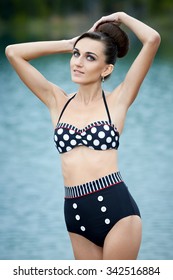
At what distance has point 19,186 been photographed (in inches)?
479

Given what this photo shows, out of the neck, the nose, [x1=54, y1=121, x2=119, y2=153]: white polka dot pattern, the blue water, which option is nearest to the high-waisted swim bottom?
[x1=54, y1=121, x2=119, y2=153]: white polka dot pattern

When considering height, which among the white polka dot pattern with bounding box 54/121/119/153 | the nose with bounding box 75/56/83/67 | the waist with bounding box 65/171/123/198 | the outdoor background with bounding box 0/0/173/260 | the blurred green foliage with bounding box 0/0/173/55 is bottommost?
the blurred green foliage with bounding box 0/0/173/55

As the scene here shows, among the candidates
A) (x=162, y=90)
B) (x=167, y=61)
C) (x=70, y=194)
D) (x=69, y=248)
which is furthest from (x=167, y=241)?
(x=167, y=61)

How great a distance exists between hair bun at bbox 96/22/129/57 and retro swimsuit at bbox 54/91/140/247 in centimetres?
31

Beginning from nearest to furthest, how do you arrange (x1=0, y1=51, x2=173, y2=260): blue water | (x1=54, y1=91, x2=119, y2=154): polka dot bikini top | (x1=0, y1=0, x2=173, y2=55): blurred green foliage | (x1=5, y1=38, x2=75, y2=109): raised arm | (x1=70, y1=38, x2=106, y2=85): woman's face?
(x1=54, y1=91, x2=119, y2=154): polka dot bikini top
(x1=70, y1=38, x2=106, y2=85): woman's face
(x1=5, y1=38, x2=75, y2=109): raised arm
(x1=0, y1=51, x2=173, y2=260): blue water
(x1=0, y1=0, x2=173, y2=55): blurred green foliage

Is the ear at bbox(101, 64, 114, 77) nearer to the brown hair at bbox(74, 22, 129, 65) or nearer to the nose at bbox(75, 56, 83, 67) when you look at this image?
the brown hair at bbox(74, 22, 129, 65)

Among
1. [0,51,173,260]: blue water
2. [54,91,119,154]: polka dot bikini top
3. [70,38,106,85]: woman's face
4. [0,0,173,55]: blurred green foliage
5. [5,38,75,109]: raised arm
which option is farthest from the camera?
[0,0,173,55]: blurred green foliage

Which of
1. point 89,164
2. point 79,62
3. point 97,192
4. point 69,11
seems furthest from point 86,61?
point 69,11

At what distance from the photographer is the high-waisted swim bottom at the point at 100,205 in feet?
15.2

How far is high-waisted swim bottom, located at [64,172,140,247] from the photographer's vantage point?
4.64 meters

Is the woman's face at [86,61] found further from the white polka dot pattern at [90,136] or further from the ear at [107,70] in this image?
the white polka dot pattern at [90,136]

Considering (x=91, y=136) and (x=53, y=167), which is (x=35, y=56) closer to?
(x=91, y=136)

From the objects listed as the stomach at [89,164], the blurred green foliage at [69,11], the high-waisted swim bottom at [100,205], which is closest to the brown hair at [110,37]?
the stomach at [89,164]

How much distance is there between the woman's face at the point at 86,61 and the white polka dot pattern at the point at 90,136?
21 cm
